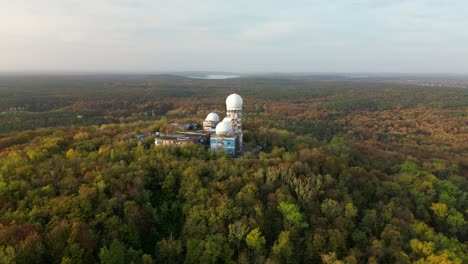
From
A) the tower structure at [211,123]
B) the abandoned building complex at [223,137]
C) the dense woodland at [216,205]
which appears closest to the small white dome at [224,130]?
the abandoned building complex at [223,137]

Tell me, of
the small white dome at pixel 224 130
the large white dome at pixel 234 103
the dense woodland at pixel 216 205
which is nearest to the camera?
the dense woodland at pixel 216 205

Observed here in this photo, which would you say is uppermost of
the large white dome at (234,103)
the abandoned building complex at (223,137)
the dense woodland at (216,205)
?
the large white dome at (234,103)

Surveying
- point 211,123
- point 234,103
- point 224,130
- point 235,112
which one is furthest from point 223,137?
point 211,123

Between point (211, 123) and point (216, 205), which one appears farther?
point (211, 123)

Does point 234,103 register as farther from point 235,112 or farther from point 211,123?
point 211,123

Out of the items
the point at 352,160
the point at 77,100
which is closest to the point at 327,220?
the point at 352,160

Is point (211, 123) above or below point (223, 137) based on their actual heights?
above

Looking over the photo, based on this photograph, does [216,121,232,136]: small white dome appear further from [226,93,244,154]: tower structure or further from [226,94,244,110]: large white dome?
[226,94,244,110]: large white dome

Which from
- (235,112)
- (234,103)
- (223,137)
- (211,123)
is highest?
(234,103)

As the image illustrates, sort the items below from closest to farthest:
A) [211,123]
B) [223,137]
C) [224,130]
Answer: [223,137] → [224,130] → [211,123]

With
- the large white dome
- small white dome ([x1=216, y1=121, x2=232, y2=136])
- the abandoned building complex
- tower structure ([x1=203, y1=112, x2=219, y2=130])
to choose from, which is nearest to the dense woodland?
the abandoned building complex

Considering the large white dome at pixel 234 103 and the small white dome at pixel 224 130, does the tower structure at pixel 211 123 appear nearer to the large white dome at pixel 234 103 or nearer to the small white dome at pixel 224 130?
the large white dome at pixel 234 103

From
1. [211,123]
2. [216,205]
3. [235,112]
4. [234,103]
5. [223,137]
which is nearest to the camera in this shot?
[216,205]
